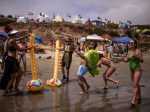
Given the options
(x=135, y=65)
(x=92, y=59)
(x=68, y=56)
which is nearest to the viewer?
(x=135, y=65)

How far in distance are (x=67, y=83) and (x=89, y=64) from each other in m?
→ 2.42

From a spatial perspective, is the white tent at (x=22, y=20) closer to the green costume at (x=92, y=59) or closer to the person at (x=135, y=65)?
the green costume at (x=92, y=59)

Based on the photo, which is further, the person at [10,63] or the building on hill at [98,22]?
the building on hill at [98,22]

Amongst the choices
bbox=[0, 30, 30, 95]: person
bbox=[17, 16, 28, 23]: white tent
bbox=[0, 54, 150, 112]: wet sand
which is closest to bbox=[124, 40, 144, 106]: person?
bbox=[0, 54, 150, 112]: wet sand

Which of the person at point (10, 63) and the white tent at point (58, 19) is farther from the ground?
the white tent at point (58, 19)

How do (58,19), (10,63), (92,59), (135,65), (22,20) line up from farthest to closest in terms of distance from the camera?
(58,19)
(22,20)
(92,59)
(10,63)
(135,65)

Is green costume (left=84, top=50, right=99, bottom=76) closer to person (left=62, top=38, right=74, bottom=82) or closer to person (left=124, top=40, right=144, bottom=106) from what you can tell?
person (left=124, top=40, right=144, bottom=106)

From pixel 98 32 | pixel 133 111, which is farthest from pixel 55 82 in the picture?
pixel 98 32

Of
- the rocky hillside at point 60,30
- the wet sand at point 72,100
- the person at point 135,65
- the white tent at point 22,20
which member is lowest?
the wet sand at point 72,100

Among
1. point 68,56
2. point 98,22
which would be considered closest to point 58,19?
point 98,22

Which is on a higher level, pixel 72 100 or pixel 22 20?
pixel 22 20

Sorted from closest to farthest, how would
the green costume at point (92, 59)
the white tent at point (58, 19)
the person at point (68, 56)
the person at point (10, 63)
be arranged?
1. the person at point (10, 63)
2. the green costume at point (92, 59)
3. the person at point (68, 56)
4. the white tent at point (58, 19)

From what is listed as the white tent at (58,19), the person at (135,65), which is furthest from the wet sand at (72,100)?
the white tent at (58,19)

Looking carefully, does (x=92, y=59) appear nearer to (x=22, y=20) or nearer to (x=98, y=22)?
(x=22, y=20)
